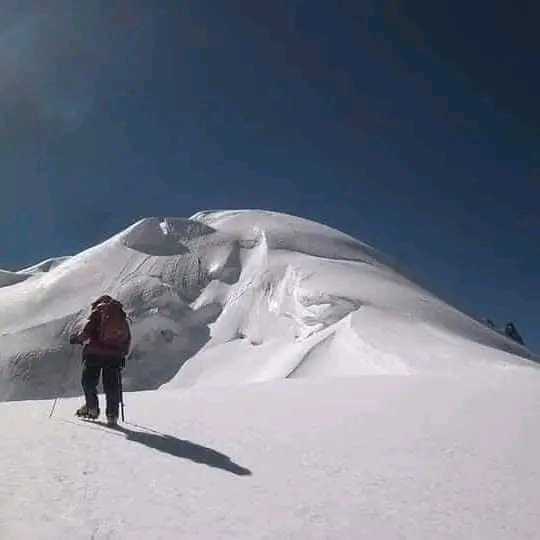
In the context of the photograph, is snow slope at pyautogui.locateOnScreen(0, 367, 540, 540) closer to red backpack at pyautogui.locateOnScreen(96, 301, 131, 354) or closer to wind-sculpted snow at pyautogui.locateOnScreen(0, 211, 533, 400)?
red backpack at pyautogui.locateOnScreen(96, 301, 131, 354)

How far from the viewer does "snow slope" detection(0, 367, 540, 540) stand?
5.21m

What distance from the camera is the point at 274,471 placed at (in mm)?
6758

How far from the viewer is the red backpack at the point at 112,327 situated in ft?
30.5

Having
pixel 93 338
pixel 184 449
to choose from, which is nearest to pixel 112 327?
pixel 93 338

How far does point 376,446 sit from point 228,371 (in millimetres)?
43735

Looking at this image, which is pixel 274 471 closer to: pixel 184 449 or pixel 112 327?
pixel 184 449

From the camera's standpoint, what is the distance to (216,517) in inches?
208

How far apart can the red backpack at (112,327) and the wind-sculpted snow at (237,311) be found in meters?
20.2

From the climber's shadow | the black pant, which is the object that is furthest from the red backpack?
the climber's shadow

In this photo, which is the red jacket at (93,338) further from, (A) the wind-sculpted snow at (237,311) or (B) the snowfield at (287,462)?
(A) the wind-sculpted snow at (237,311)

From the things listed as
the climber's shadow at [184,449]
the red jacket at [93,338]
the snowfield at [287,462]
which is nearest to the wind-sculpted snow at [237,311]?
the snowfield at [287,462]

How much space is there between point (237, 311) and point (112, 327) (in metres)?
58.3

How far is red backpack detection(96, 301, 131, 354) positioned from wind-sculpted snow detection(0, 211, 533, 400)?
20.2 metres

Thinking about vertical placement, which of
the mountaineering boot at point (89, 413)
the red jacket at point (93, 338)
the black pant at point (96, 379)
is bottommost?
the mountaineering boot at point (89, 413)
